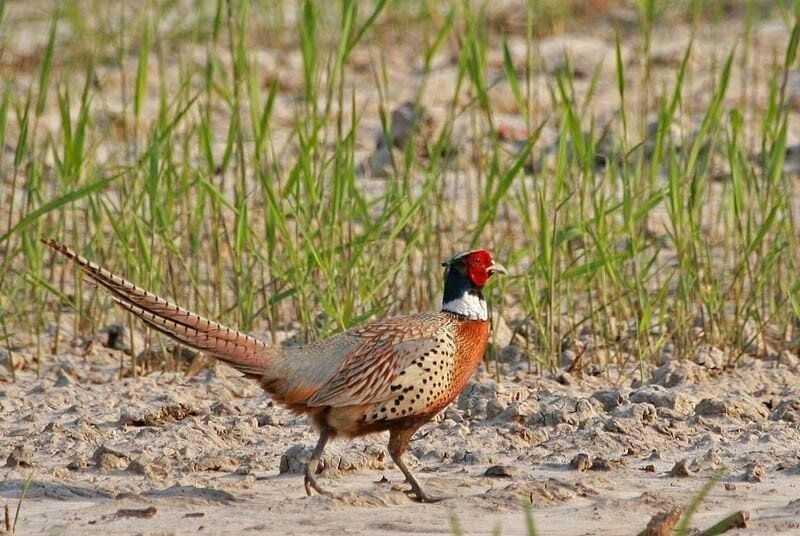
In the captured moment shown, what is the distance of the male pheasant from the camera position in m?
5.25

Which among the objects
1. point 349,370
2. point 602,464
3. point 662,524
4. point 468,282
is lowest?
point 602,464

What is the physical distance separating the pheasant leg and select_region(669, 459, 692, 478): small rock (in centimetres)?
110

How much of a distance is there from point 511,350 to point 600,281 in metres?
0.47

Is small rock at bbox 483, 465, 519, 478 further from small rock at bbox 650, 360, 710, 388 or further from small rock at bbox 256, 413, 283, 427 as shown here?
small rock at bbox 650, 360, 710, 388

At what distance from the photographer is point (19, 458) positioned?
5531mm

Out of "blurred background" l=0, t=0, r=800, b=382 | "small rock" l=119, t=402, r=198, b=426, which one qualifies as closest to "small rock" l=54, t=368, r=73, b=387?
"blurred background" l=0, t=0, r=800, b=382

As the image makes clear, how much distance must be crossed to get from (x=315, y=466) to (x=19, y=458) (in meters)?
1.01

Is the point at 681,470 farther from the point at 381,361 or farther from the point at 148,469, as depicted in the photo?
the point at 148,469

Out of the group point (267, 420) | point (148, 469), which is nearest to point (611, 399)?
point (267, 420)

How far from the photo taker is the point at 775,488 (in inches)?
207

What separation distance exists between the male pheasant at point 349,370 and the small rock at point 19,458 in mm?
677

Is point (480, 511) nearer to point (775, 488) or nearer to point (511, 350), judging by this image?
point (775, 488)

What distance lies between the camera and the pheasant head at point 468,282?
18.6 ft

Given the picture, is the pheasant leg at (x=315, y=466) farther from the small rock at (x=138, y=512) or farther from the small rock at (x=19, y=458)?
the small rock at (x=19, y=458)
